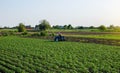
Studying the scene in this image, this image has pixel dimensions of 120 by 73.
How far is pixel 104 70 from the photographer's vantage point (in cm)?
1205

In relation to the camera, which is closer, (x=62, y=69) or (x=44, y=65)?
(x=62, y=69)

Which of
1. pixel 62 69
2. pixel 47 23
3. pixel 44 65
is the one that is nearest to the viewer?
pixel 62 69

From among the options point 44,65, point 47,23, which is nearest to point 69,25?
point 47,23

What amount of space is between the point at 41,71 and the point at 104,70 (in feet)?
12.6

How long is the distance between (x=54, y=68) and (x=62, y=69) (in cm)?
59

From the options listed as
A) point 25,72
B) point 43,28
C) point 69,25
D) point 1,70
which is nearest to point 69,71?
point 25,72

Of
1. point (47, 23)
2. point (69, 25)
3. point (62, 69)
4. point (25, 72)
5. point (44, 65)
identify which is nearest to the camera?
point (25, 72)

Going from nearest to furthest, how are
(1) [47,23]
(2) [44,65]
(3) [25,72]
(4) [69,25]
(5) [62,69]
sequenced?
(3) [25,72] → (5) [62,69] → (2) [44,65] → (1) [47,23] → (4) [69,25]

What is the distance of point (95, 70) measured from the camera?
473 inches

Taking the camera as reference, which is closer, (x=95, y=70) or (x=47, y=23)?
(x=95, y=70)

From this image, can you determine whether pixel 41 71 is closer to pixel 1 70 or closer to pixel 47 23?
pixel 1 70

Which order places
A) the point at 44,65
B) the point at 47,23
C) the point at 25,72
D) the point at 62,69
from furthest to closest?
the point at 47,23, the point at 44,65, the point at 62,69, the point at 25,72

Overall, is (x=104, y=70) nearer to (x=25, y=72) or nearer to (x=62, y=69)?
(x=62, y=69)

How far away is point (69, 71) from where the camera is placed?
11820mm
